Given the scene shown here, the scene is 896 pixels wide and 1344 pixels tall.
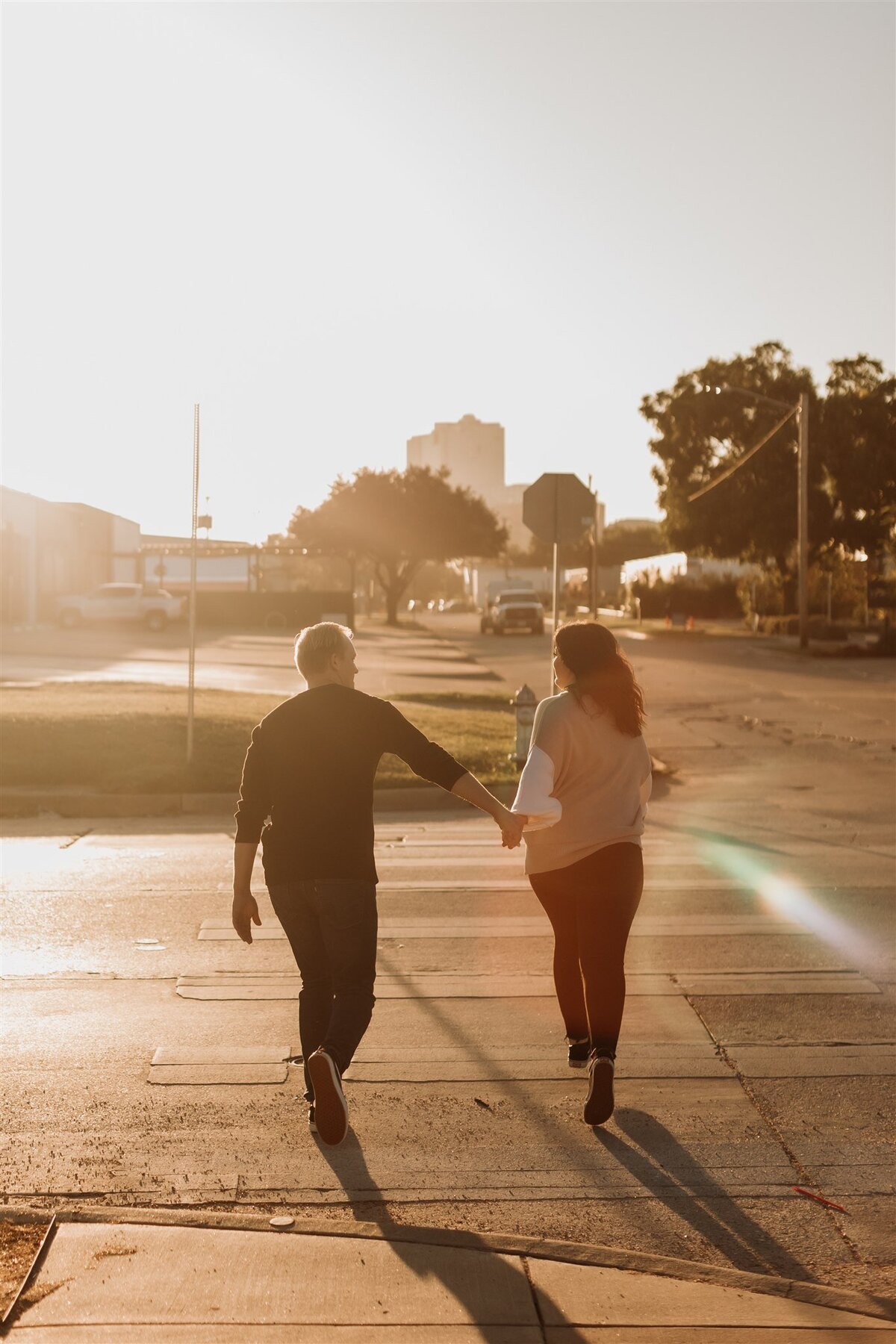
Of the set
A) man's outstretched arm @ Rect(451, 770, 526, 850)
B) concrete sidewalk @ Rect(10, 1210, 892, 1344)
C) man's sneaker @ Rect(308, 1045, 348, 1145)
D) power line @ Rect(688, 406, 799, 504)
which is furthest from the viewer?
power line @ Rect(688, 406, 799, 504)

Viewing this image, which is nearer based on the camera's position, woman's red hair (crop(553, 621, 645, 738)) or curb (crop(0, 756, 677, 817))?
woman's red hair (crop(553, 621, 645, 738))

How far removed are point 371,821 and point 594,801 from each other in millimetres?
818

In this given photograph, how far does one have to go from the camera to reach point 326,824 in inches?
209

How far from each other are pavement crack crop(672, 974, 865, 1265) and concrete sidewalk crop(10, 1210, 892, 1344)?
469 millimetres

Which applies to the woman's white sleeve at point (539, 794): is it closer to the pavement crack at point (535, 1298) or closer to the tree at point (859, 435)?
the pavement crack at point (535, 1298)

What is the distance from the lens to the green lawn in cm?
1452

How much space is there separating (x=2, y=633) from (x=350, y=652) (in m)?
45.8

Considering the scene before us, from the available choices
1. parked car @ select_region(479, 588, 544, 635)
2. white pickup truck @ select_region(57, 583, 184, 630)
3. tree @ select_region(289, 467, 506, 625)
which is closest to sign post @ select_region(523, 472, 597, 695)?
white pickup truck @ select_region(57, 583, 184, 630)

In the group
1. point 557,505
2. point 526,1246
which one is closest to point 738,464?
point 557,505

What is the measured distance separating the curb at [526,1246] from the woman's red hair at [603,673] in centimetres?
192

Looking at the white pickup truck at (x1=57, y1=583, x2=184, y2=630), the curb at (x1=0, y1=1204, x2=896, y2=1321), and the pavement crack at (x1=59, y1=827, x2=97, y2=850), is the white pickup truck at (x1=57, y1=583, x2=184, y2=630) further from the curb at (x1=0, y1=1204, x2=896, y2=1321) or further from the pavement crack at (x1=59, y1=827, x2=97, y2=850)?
the curb at (x1=0, y1=1204, x2=896, y2=1321)

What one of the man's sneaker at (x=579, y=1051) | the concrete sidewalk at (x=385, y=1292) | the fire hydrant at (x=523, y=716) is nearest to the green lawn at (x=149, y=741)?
the fire hydrant at (x=523, y=716)

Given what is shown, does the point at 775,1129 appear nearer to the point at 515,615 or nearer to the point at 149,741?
the point at 149,741

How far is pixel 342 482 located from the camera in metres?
75.3
